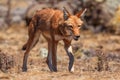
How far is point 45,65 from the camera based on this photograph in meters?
15.3

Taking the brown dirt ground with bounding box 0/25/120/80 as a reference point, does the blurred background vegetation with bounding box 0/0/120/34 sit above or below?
above

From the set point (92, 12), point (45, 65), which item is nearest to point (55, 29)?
point (45, 65)

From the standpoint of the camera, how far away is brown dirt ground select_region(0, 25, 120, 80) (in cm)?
1204

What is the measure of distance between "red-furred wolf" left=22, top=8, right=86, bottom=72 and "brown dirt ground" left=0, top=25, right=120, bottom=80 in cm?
45

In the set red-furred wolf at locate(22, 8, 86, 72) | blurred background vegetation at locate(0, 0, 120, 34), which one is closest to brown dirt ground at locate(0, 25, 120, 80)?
red-furred wolf at locate(22, 8, 86, 72)

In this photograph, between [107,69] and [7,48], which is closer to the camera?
[107,69]

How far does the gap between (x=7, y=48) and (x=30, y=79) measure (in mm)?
8233

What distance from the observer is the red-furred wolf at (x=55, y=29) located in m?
12.8

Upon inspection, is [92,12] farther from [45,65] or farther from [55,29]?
[55,29]

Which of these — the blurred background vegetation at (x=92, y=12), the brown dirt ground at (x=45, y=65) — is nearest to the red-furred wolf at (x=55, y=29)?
the brown dirt ground at (x=45, y=65)

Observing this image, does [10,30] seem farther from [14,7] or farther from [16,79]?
[16,79]

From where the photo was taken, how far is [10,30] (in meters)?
28.2

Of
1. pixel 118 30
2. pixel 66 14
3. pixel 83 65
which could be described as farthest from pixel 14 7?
pixel 66 14

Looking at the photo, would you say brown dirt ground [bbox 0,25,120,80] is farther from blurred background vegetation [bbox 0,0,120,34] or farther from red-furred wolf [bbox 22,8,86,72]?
blurred background vegetation [bbox 0,0,120,34]
